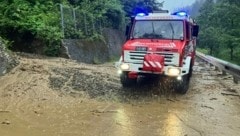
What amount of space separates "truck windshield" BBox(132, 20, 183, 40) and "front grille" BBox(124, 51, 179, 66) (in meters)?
0.89

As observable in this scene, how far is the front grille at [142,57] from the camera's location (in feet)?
36.0

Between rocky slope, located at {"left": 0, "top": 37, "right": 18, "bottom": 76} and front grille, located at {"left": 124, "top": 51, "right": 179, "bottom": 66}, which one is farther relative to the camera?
front grille, located at {"left": 124, "top": 51, "right": 179, "bottom": 66}

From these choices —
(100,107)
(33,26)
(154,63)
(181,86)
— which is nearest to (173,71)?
(154,63)

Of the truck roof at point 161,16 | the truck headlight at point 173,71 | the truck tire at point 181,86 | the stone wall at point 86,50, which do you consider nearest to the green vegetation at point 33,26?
the stone wall at point 86,50

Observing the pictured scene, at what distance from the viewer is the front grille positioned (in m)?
11.0

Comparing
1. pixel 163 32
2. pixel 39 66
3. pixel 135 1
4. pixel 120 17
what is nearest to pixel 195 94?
pixel 163 32

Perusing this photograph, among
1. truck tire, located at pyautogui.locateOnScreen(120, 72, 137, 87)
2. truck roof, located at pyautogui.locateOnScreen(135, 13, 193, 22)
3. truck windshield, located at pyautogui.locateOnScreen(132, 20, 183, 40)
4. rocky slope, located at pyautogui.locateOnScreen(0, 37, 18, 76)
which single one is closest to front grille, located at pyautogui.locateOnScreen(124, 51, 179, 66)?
truck tire, located at pyautogui.locateOnScreen(120, 72, 137, 87)

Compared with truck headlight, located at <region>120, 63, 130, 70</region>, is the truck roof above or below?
above

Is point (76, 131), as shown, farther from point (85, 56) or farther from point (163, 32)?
point (85, 56)

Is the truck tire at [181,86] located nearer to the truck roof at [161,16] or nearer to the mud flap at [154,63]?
the mud flap at [154,63]

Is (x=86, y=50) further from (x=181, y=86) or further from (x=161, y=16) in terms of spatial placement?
(x=181, y=86)

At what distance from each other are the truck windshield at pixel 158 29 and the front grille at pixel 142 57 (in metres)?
0.89

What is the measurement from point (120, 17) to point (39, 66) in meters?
20.4

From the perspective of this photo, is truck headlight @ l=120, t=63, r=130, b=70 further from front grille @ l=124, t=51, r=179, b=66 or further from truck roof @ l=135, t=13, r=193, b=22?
truck roof @ l=135, t=13, r=193, b=22
